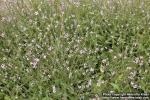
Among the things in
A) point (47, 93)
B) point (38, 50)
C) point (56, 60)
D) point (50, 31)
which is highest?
point (50, 31)

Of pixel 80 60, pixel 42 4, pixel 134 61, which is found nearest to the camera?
pixel 134 61

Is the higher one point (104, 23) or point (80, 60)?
point (104, 23)

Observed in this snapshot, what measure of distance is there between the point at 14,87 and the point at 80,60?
2.89 feet

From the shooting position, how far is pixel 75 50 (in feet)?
14.3

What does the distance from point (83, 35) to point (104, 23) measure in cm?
35

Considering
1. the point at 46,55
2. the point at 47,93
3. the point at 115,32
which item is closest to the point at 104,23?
the point at 115,32

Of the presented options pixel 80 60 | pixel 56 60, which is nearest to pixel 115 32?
pixel 80 60

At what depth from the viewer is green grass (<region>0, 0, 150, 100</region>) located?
157 inches

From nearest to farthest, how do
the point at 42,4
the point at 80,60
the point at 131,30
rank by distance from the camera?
the point at 80,60, the point at 131,30, the point at 42,4

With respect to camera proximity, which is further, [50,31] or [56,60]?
[50,31]

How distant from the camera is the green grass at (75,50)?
13.1 ft

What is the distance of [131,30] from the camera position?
15.6ft

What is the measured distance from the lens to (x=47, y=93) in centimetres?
404

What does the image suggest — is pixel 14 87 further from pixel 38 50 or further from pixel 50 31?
pixel 50 31
